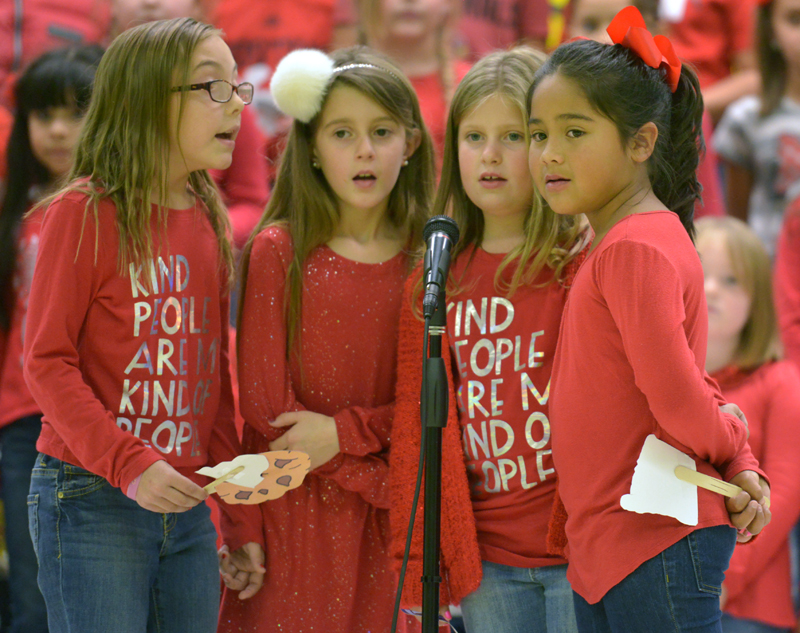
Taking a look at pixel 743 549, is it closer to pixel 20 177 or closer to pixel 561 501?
pixel 561 501

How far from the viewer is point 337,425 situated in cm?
191

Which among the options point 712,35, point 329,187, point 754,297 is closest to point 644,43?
point 329,187

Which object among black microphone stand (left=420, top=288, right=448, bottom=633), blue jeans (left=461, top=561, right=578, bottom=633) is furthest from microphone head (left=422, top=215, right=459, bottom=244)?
blue jeans (left=461, top=561, right=578, bottom=633)

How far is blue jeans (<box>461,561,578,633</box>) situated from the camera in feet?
5.68

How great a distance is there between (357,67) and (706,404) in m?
1.10

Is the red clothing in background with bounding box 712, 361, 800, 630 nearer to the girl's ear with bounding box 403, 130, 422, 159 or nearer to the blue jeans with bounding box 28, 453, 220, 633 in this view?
the girl's ear with bounding box 403, 130, 422, 159

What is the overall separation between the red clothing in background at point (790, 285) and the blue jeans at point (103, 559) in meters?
2.03

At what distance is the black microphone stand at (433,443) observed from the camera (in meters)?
1.44

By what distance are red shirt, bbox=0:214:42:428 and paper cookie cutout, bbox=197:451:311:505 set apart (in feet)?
3.03

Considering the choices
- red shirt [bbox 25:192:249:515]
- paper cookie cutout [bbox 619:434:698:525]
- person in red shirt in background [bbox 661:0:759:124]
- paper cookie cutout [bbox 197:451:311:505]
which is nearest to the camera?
paper cookie cutout [bbox 619:434:698:525]

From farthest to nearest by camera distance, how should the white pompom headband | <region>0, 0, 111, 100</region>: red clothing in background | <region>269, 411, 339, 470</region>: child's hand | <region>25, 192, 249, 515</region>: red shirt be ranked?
<region>0, 0, 111, 100</region>: red clothing in background → the white pompom headband → <region>269, 411, 339, 470</region>: child's hand → <region>25, 192, 249, 515</region>: red shirt

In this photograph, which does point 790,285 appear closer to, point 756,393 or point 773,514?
point 756,393

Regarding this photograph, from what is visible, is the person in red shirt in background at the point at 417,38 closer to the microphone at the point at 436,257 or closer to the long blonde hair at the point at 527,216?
the long blonde hair at the point at 527,216

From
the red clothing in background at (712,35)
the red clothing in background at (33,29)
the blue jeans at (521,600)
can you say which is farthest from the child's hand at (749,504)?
the red clothing in background at (33,29)
